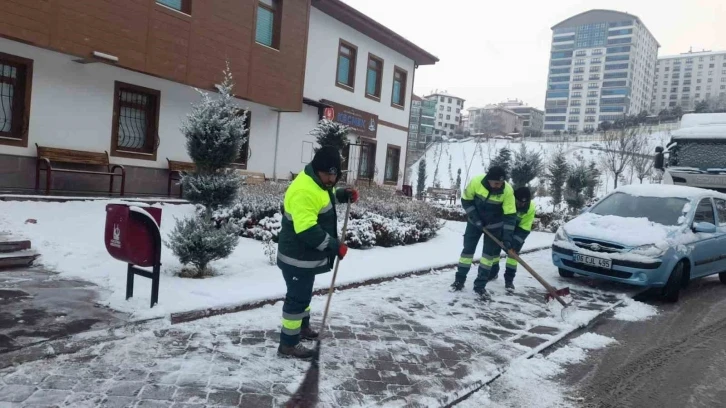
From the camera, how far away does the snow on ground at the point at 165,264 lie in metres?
5.66

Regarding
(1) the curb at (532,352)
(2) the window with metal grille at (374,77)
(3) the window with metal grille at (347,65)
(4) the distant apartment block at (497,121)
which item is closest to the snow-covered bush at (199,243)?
(1) the curb at (532,352)

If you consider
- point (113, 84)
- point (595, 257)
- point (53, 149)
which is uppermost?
point (113, 84)

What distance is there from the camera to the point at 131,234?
5.14m

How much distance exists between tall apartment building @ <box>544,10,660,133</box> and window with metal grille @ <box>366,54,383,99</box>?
105m

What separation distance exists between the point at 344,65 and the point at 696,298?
14.8 metres

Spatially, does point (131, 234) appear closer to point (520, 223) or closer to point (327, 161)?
point (327, 161)

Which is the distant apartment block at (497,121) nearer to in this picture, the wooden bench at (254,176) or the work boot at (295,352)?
the wooden bench at (254,176)

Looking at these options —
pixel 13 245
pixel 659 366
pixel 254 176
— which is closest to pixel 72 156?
pixel 13 245

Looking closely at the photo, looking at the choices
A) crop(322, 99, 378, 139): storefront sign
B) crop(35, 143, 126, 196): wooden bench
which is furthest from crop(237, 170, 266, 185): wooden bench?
A: crop(322, 99, 378, 139): storefront sign

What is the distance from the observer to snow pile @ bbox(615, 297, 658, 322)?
6840 millimetres

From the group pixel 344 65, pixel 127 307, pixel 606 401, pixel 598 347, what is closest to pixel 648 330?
pixel 598 347

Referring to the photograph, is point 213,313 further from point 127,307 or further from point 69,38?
point 69,38

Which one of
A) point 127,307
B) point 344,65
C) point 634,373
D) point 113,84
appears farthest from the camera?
point 344,65

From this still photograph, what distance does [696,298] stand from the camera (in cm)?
845
